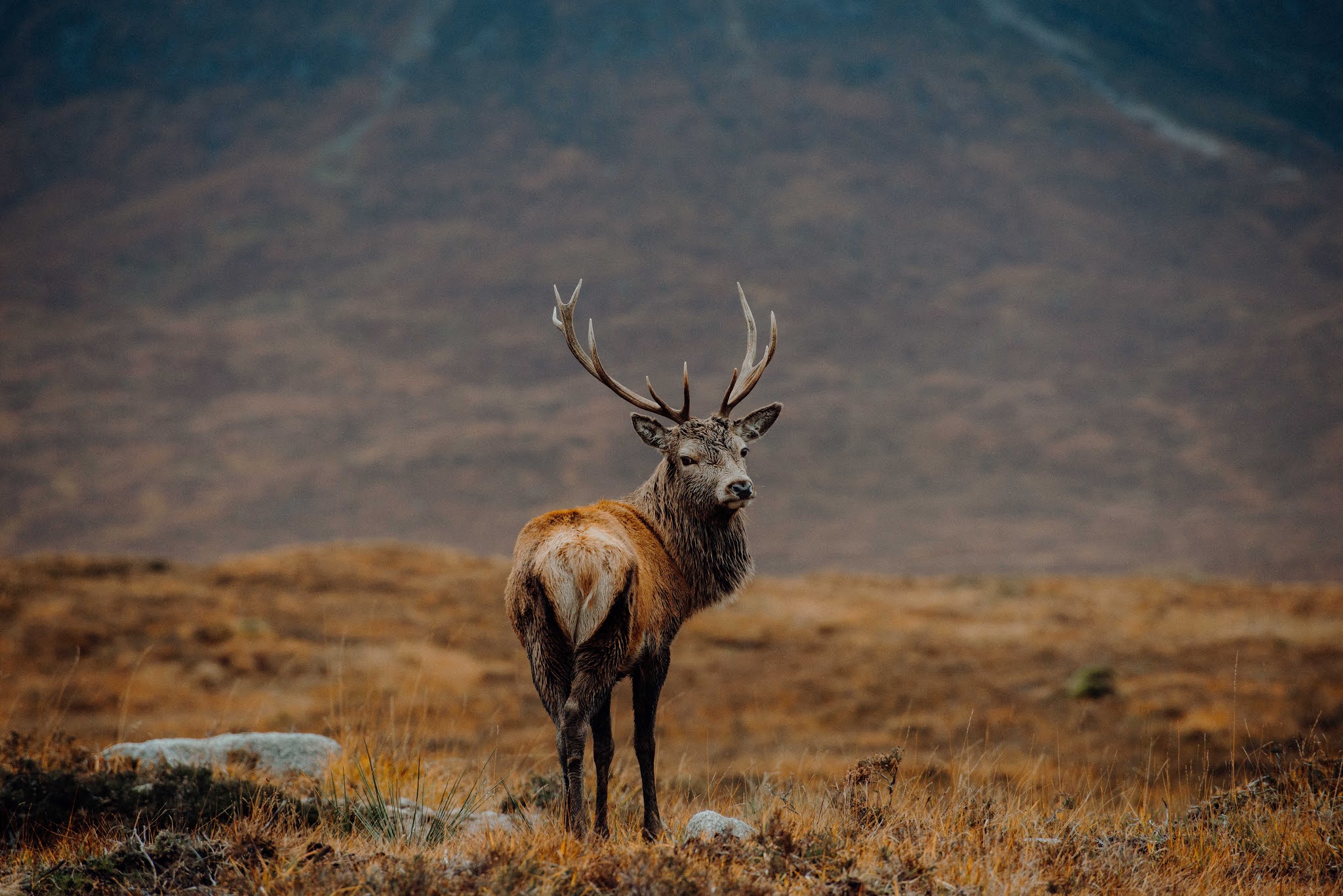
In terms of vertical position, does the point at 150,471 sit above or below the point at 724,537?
below

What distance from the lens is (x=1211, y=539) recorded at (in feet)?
365

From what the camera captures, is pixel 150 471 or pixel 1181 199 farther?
pixel 1181 199

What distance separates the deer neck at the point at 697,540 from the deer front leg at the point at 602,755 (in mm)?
1040

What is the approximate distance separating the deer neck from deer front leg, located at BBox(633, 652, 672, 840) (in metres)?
0.77

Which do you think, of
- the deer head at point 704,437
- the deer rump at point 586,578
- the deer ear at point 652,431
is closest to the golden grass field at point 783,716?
the deer rump at point 586,578

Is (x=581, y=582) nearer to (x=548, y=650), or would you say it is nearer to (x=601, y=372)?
(x=548, y=650)

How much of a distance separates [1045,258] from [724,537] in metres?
180

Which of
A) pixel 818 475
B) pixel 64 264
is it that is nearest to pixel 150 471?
pixel 64 264

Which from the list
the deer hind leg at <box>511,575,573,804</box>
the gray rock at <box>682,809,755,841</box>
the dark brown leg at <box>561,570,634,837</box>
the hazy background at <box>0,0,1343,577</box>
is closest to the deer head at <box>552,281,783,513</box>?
the dark brown leg at <box>561,570,634,837</box>

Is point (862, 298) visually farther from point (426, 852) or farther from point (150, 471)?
point (426, 852)

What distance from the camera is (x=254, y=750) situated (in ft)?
27.9

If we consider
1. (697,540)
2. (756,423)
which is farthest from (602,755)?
(756,423)

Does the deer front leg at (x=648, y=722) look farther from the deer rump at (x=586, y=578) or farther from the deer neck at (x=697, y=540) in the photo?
the deer neck at (x=697, y=540)

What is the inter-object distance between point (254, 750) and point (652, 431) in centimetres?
402
